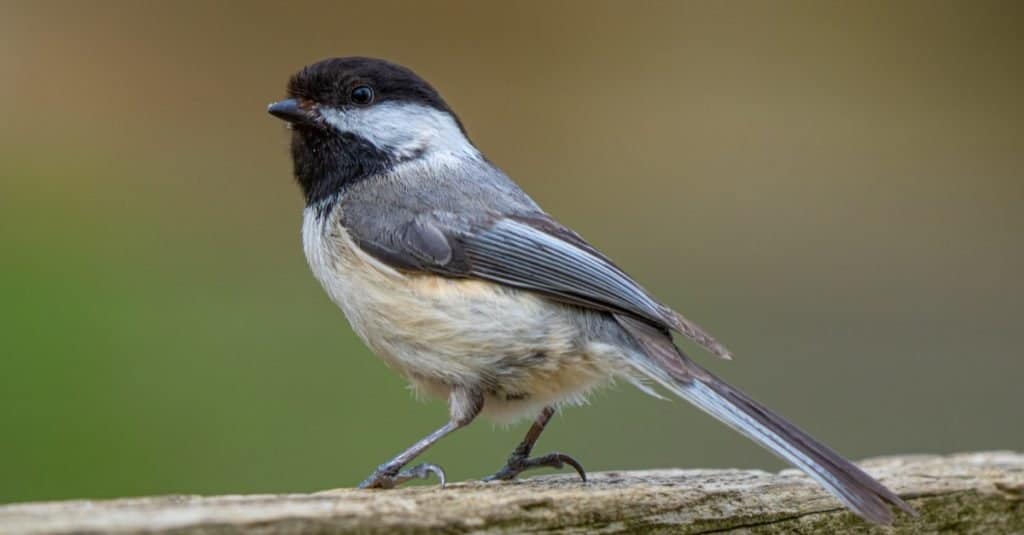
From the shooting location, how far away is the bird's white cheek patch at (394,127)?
7.39 feet

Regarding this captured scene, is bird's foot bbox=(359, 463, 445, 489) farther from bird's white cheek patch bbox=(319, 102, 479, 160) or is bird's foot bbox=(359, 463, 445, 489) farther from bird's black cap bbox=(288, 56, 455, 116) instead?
bird's black cap bbox=(288, 56, 455, 116)

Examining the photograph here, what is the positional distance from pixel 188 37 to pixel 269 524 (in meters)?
3.32

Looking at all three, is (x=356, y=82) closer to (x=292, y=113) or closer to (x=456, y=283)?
(x=292, y=113)

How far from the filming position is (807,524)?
1657mm

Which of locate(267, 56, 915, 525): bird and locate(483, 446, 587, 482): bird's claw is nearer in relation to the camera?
Answer: locate(267, 56, 915, 525): bird

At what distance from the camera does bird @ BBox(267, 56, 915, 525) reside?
6.35 feet

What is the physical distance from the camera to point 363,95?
7.46 feet

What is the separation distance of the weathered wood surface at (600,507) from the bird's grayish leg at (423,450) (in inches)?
7.1

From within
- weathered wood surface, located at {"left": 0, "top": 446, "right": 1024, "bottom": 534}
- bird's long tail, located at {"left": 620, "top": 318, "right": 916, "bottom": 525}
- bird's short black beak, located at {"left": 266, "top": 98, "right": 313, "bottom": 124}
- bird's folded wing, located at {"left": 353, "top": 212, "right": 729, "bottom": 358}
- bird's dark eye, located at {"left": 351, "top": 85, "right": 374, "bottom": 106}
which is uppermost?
bird's dark eye, located at {"left": 351, "top": 85, "right": 374, "bottom": 106}

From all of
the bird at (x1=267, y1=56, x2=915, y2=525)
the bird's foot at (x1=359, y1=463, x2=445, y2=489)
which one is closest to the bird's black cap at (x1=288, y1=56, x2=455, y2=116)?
the bird at (x1=267, y1=56, x2=915, y2=525)

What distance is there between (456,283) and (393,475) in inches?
13.0

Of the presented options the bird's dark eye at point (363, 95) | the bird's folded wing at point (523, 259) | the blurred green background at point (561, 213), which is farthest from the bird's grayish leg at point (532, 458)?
the blurred green background at point (561, 213)

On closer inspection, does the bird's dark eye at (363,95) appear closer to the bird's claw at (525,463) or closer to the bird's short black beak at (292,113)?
the bird's short black beak at (292,113)

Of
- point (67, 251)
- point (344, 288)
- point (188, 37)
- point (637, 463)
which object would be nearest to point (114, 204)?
point (67, 251)
